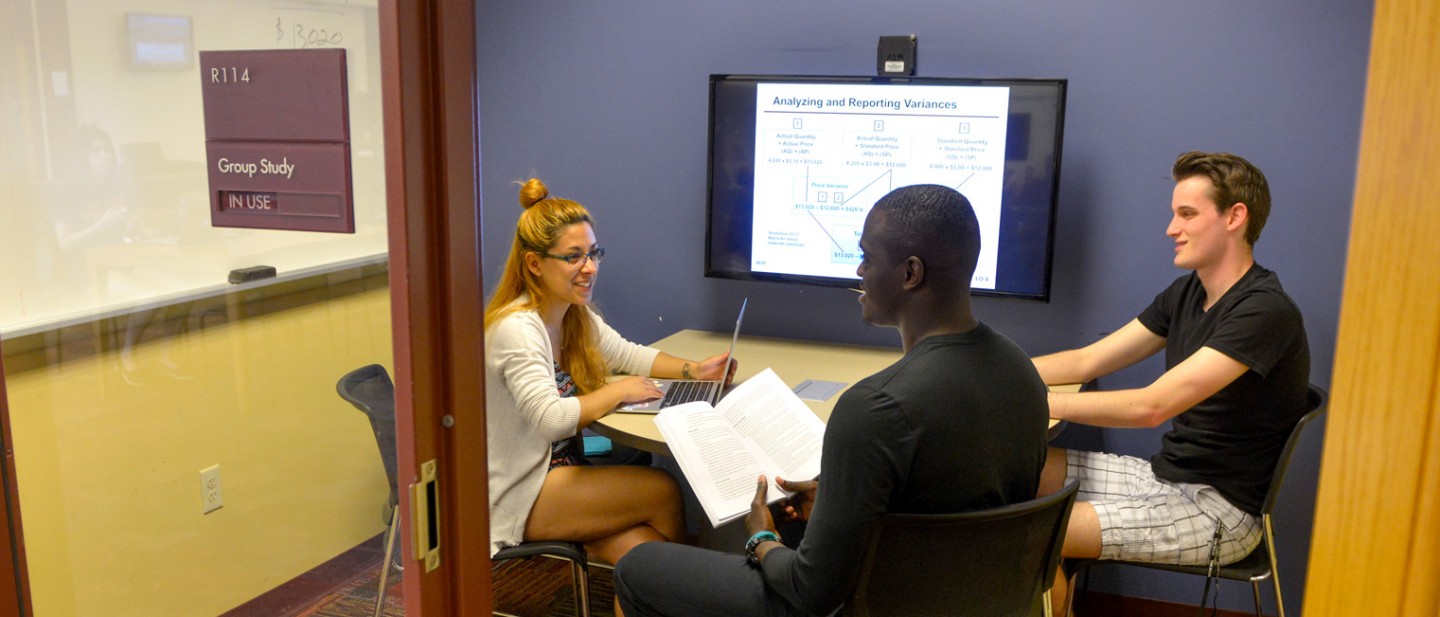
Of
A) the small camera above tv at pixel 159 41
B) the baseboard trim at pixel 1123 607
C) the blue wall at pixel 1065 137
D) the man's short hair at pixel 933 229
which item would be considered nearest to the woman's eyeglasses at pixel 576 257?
the blue wall at pixel 1065 137

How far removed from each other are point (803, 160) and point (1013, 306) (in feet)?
2.45

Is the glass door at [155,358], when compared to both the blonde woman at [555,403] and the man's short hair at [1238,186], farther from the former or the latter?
the man's short hair at [1238,186]

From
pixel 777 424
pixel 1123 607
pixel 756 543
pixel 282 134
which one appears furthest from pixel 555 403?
pixel 1123 607

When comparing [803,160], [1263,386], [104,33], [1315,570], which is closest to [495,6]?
[803,160]

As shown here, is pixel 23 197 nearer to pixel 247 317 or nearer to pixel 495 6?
pixel 247 317

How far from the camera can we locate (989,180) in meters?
2.88

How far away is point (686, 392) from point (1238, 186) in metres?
1.38

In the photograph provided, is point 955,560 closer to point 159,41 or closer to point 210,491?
point 210,491

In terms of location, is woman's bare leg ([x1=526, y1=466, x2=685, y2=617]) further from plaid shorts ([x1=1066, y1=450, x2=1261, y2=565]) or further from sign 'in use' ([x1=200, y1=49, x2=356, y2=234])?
sign 'in use' ([x1=200, y1=49, x2=356, y2=234])

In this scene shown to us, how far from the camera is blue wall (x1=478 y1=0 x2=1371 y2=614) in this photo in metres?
2.74

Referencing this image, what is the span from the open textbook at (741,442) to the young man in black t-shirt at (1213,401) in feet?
2.03

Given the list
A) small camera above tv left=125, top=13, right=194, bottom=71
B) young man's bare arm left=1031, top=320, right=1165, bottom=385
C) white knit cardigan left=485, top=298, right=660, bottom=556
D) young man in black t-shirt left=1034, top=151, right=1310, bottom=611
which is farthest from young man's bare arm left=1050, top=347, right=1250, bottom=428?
small camera above tv left=125, top=13, right=194, bottom=71

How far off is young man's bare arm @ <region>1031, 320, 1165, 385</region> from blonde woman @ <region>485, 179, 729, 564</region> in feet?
2.88

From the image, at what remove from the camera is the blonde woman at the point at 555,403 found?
2.39 meters
